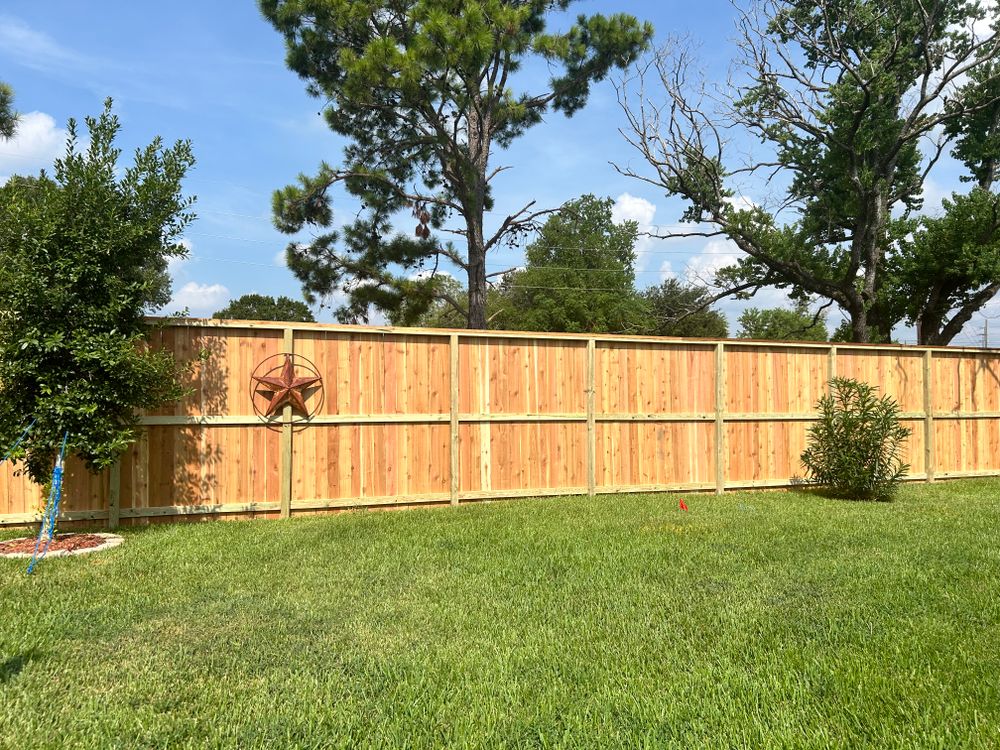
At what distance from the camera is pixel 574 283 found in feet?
147

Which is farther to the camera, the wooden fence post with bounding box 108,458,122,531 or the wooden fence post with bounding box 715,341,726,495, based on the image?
the wooden fence post with bounding box 715,341,726,495

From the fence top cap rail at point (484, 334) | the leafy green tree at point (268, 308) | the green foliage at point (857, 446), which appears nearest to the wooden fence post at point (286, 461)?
the fence top cap rail at point (484, 334)

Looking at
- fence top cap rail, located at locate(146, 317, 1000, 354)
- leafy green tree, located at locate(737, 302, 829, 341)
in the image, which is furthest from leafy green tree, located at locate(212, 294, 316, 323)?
fence top cap rail, located at locate(146, 317, 1000, 354)

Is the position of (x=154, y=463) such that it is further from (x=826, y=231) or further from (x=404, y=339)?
(x=826, y=231)

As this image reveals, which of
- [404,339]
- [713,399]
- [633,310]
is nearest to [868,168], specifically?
[713,399]

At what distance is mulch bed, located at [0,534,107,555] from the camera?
6035 millimetres

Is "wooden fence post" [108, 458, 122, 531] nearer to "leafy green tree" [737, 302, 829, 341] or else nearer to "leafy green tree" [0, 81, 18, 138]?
"leafy green tree" [0, 81, 18, 138]

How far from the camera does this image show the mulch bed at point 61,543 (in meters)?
6.04

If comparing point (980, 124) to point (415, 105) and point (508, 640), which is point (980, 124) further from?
point (508, 640)

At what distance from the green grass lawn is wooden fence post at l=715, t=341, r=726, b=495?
304cm

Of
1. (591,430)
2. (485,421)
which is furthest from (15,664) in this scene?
(591,430)

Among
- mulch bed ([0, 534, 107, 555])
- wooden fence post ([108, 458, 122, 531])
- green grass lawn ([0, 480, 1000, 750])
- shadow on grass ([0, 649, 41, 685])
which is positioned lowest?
shadow on grass ([0, 649, 41, 685])

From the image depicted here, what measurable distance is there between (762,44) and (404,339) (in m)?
14.1

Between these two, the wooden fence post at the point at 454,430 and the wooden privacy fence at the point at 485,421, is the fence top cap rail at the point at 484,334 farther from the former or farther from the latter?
the wooden fence post at the point at 454,430
